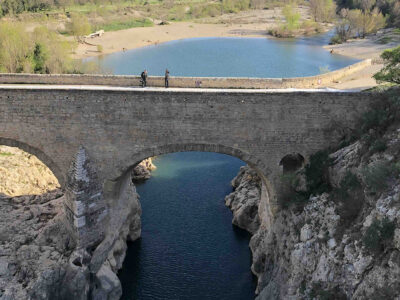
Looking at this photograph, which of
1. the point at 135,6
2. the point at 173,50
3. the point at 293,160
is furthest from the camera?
the point at 135,6

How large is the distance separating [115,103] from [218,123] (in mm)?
3825

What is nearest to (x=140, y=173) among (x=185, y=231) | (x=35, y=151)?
(x=185, y=231)

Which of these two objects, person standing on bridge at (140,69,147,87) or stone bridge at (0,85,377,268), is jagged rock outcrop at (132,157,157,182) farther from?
stone bridge at (0,85,377,268)

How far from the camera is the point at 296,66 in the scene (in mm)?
40656

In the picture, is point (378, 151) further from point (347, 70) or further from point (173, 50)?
point (173, 50)

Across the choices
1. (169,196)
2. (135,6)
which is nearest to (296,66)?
(169,196)

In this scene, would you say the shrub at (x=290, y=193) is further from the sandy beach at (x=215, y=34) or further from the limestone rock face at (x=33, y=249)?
the sandy beach at (x=215, y=34)

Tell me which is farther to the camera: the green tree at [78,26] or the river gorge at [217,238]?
the green tree at [78,26]

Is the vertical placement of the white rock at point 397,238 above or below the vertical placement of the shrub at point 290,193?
above

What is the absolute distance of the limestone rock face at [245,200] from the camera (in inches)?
783

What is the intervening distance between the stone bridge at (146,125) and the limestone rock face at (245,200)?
541 cm

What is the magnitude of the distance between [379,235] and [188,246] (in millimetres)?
10255

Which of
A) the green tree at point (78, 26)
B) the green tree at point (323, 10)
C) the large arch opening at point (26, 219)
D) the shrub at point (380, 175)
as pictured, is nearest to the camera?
the shrub at point (380, 175)

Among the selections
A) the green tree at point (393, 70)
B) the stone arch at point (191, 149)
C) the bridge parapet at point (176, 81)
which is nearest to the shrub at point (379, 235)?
the stone arch at point (191, 149)
